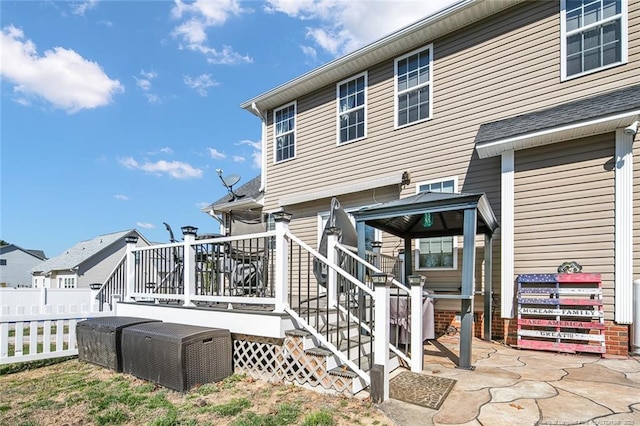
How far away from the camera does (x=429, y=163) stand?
23.4 ft

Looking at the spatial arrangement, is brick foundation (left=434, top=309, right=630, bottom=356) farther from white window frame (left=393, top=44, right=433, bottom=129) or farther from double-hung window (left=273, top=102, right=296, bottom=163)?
double-hung window (left=273, top=102, right=296, bottom=163)

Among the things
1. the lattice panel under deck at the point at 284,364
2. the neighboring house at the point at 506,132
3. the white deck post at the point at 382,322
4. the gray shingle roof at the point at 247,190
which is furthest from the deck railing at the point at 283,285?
the gray shingle roof at the point at 247,190

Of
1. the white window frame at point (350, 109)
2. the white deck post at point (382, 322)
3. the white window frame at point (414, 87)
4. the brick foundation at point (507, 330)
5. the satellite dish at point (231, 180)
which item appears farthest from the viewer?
the satellite dish at point (231, 180)

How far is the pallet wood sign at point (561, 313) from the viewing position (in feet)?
16.0

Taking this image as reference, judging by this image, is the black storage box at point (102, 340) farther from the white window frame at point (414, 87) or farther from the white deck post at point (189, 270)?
the white window frame at point (414, 87)

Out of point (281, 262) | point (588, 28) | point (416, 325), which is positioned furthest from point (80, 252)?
point (588, 28)

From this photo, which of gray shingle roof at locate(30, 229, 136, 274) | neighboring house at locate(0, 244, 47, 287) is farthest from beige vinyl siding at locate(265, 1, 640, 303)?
neighboring house at locate(0, 244, 47, 287)

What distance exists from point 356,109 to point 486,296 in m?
4.91

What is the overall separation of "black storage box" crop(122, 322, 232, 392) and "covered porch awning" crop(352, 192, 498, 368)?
2.16 meters

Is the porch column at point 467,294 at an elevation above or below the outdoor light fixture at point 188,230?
below

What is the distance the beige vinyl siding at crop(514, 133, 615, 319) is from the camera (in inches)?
199

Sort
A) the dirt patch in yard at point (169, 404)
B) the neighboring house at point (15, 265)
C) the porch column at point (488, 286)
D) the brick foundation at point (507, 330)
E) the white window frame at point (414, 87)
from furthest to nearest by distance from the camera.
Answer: the neighboring house at point (15, 265) < the white window frame at point (414, 87) < the porch column at point (488, 286) < the brick foundation at point (507, 330) < the dirt patch in yard at point (169, 404)

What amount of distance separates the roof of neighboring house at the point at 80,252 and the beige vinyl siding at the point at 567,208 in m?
24.0

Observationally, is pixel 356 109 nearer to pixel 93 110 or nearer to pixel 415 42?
pixel 415 42
